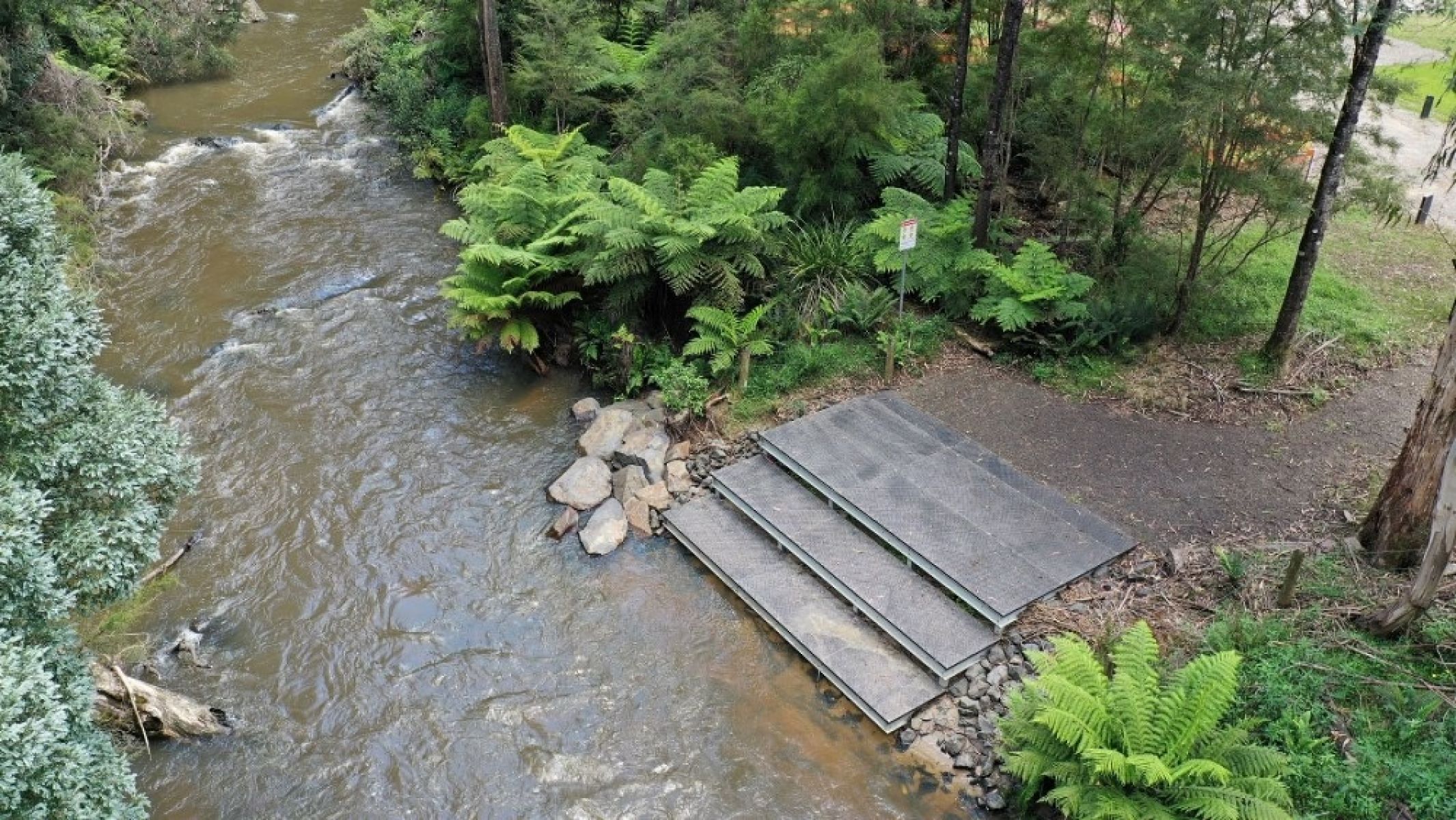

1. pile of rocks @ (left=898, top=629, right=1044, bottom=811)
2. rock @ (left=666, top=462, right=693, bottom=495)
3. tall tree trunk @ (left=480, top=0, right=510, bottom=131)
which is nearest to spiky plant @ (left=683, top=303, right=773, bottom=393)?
rock @ (left=666, top=462, right=693, bottom=495)

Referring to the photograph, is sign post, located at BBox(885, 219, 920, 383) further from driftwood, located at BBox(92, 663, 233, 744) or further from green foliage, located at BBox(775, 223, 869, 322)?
driftwood, located at BBox(92, 663, 233, 744)

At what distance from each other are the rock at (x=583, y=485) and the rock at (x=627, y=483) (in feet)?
0.20

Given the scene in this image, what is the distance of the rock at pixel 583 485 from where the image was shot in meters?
8.62

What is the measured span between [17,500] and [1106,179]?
10369mm

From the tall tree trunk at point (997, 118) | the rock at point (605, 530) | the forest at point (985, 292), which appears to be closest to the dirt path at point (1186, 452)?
the forest at point (985, 292)

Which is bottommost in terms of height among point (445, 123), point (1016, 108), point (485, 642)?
point (485, 642)

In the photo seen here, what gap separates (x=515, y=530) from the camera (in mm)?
8383

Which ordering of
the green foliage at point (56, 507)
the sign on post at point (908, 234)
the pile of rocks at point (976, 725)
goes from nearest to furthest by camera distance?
the green foliage at point (56, 507) → the pile of rocks at point (976, 725) → the sign on post at point (908, 234)

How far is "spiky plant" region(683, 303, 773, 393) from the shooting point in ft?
30.6

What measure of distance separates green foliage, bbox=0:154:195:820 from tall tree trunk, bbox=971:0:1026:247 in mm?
7775

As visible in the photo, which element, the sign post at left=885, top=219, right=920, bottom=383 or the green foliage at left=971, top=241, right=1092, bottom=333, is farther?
the green foliage at left=971, top=241, right=1092, bottom=333

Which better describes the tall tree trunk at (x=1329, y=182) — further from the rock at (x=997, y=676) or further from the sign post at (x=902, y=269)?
the rock at (x=997, y=676)

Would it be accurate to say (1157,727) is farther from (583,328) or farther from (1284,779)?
(583,328)

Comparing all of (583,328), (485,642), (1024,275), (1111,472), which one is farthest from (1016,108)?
(485,642)
